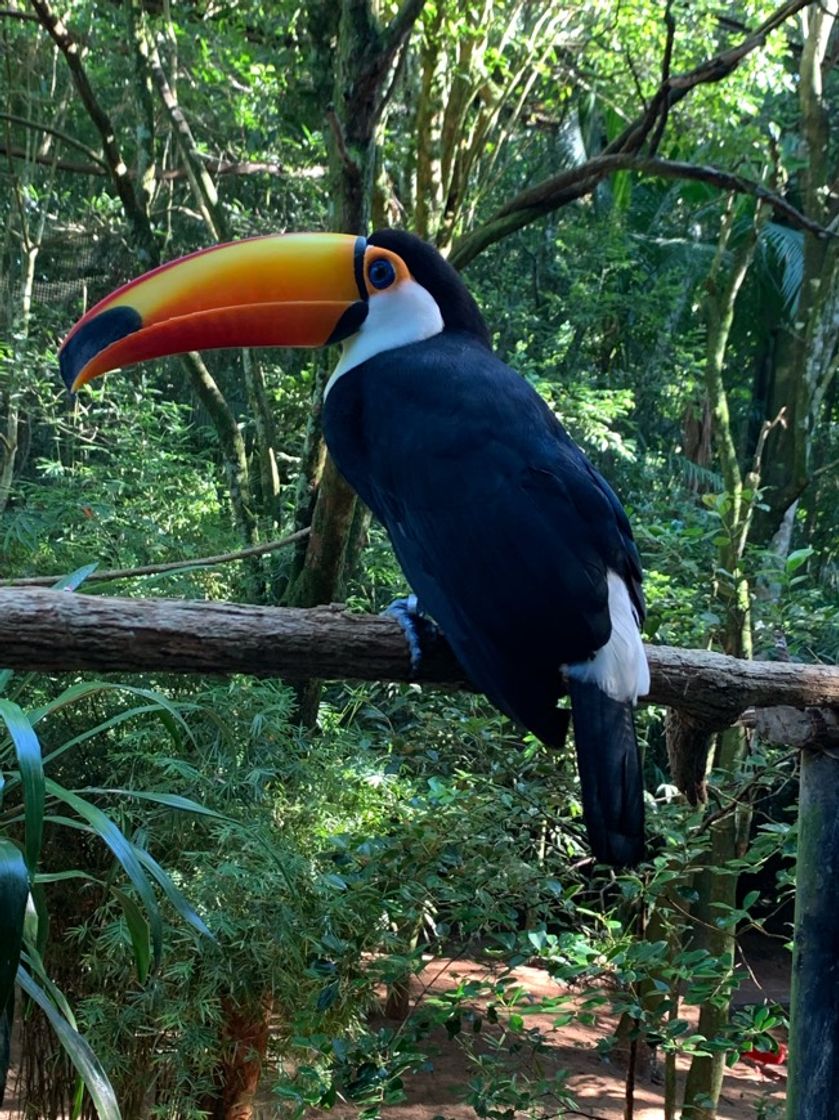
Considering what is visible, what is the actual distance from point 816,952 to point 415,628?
2.85 ft

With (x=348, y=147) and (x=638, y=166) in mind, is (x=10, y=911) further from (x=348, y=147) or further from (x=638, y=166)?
(x=638, y=166)

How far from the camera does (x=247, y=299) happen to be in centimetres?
223

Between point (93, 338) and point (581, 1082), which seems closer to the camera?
point (93, 338)

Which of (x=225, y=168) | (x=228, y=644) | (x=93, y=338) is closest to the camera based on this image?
(x=228, y=644)

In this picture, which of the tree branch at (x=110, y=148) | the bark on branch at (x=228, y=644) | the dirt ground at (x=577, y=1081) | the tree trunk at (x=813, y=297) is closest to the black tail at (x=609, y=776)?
the bark on branch at (x=228, y=644)

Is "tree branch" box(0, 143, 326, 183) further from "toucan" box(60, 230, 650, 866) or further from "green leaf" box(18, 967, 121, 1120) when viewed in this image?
"green leaf" box(18, 967, 121, 1120)

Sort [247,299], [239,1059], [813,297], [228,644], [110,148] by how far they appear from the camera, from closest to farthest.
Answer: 1. [228,644]
2. [247,299]
3. [239,1059]
4. [110,148]
5. [813,297]

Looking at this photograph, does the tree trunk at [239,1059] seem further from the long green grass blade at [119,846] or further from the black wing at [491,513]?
the black wing at [491,513]

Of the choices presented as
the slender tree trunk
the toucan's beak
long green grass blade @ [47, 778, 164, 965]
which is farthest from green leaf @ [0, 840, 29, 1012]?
the slender tree trunk

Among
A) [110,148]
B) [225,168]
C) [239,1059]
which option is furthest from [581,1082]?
[225,168]

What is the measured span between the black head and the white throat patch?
0.11 ft

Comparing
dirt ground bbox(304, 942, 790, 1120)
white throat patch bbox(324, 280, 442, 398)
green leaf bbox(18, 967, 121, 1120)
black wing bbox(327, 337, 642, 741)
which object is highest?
white throat patch bbox(324, 280, 442, 398)

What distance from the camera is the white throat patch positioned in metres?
2.20

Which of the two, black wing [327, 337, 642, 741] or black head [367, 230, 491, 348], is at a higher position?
black head [367, 230, 491, 348]
